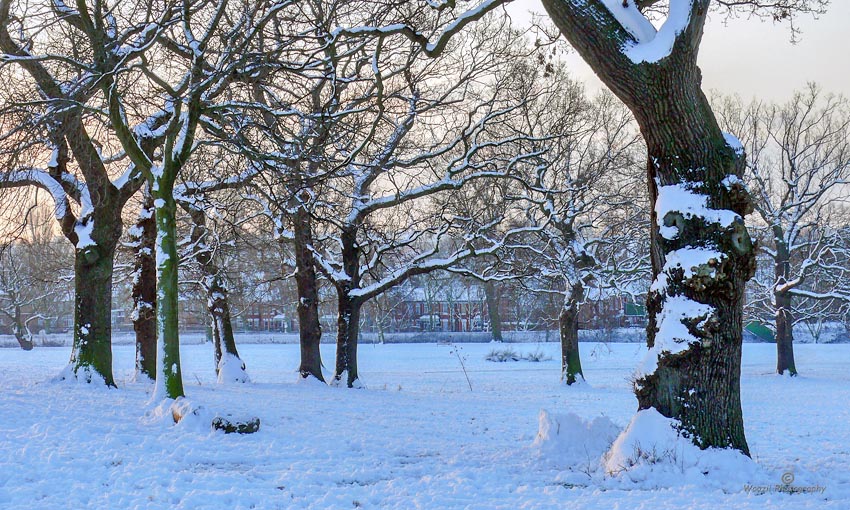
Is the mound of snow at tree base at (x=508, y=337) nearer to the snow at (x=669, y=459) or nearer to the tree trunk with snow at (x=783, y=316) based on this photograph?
the tree trunk with snow at (x=783, y=316)

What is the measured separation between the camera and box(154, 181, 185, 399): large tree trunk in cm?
1021

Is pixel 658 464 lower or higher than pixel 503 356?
higher

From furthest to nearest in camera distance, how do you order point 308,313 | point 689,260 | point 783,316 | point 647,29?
point 783,316 < point 308,313 < point 647,29 < point 689,260

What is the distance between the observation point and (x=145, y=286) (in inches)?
636

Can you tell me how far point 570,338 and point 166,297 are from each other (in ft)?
52.2

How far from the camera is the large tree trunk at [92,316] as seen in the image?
13.6 metres

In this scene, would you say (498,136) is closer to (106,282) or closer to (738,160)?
(106,282)

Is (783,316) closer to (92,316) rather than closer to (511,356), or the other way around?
(511,356)

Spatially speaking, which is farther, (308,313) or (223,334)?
(223,334)

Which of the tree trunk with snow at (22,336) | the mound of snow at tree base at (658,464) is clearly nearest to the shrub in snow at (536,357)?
the mound of snow at tree base at (658,464)

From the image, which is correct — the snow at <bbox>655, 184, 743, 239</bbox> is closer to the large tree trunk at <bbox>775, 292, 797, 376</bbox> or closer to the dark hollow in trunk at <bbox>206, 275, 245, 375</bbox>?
the dark hollow in trunk at <bbox>206, 275, 245, 375</bbox>

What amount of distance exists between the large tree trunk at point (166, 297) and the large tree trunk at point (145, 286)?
5776 mm

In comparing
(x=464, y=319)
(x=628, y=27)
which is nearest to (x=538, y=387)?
(x=628, y=27)

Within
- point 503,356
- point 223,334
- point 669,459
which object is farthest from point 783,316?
point 669,459
